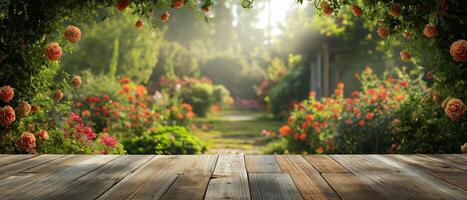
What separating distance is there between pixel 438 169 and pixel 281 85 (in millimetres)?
14875

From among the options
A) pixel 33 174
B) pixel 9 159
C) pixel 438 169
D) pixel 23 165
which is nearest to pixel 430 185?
pixel 438 169

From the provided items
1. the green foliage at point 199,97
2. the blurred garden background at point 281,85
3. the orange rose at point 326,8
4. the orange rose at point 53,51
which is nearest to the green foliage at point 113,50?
the blurred garden background at point 281,85

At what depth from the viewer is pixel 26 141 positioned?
3.77m

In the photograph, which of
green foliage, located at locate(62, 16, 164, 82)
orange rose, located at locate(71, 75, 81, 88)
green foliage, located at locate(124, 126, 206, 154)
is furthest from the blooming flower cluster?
green foliage, located at locate(62, 16, 164, 82)

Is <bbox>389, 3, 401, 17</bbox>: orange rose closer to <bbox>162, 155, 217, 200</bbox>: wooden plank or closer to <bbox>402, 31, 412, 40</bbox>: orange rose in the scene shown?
<bbox>402, 31, 412, 40</bbox>: orange rose

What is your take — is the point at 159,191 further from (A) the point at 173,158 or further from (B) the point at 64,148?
(B) the point at 64,148

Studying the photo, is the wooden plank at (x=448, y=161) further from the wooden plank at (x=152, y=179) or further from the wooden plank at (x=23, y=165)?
the wooden plank at (x=23, y=165)

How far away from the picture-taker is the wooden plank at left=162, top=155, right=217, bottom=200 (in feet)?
6.86

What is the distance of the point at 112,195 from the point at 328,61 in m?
13.0

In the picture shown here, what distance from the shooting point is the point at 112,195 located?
2.09 m

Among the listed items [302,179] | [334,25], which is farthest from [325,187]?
[334,25]

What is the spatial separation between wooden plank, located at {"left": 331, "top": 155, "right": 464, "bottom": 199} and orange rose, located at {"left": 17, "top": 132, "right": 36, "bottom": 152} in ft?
7.04

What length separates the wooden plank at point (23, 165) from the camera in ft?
8.54

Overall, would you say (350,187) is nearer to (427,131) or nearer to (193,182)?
(193,182)
